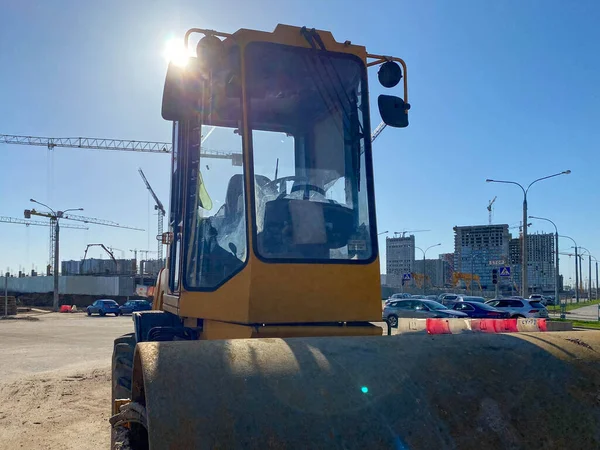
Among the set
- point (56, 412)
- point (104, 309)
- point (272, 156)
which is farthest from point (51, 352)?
point (104, 309)

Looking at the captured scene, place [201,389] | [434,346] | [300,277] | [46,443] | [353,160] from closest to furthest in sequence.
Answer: [201,389] < [434,346] < [300,277] < [353,160] < [46,443]

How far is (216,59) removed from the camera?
12.1ft

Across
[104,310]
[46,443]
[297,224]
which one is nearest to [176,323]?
[297,224]

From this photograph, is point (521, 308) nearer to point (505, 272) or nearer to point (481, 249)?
point (505, 272)

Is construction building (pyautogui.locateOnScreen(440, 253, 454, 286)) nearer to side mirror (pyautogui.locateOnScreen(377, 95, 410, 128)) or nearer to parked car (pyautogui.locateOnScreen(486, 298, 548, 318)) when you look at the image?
parked car (pyautogui.locateOnScreen(486, 298, 548, 318))

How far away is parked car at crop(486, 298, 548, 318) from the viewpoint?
31312 mm

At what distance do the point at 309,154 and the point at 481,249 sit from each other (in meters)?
80.4

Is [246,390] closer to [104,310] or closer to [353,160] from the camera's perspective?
[353,160]

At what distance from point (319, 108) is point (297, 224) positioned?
3.31ft

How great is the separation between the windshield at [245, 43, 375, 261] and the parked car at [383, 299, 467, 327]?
954 inches

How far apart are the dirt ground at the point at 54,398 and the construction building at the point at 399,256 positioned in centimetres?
7481

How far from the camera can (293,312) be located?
336cm

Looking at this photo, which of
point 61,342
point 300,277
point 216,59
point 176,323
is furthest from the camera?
point 61,342

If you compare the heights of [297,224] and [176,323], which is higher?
[297,224]
